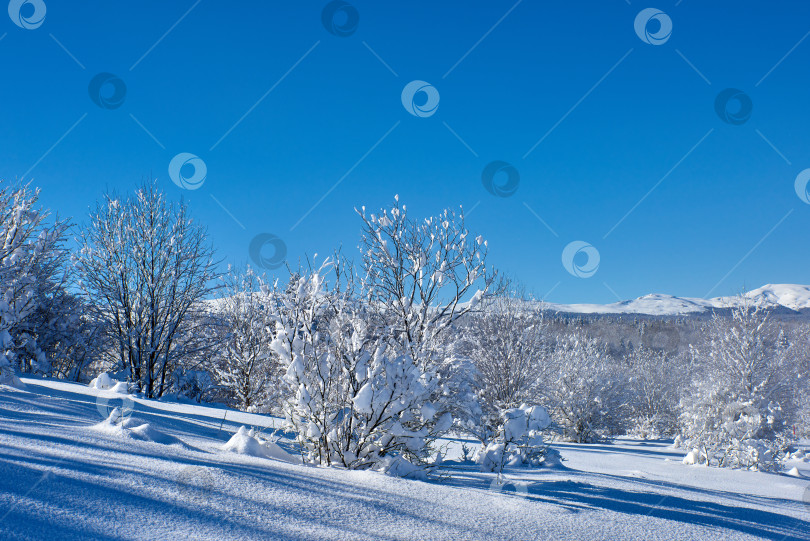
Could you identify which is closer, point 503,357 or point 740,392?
point 503,357

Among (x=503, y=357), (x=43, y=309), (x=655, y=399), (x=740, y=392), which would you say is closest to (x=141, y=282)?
(x=43, y=309)

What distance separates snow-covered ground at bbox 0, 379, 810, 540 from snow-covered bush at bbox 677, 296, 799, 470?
999cm

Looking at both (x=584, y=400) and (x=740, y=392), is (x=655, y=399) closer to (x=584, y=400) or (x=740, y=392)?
(x=584, y=400)

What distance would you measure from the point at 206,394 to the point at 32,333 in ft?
21.1

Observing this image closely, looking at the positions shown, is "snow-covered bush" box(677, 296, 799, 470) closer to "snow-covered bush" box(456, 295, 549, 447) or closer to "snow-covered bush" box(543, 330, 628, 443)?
"snow-covered bush" box(543, 330, 628, 443)

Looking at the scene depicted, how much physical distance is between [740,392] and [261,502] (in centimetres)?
1894

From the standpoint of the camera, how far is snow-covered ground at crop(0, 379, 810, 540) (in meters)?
2.33

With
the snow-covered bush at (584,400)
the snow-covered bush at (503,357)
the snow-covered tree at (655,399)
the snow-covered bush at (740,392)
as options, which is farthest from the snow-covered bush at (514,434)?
the snow-covered tree at (655,399)

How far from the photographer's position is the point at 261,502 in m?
2.83

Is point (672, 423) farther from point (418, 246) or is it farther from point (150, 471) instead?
point (150, 471)

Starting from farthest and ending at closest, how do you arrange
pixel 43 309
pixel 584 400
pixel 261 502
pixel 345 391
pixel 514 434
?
pixel 584 400, pixel 43 309, pixel 514 434, pixel 345 391, pixel 261 502

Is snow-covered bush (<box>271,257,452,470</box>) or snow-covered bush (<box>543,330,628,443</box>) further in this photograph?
snow-covered bush (<box>543,330,628,443</box>)

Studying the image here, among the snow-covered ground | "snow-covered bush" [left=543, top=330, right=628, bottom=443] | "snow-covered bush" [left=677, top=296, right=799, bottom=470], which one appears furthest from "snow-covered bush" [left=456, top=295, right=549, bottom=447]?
the snow-covered ground

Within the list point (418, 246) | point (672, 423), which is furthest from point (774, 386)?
point (418, 246)
